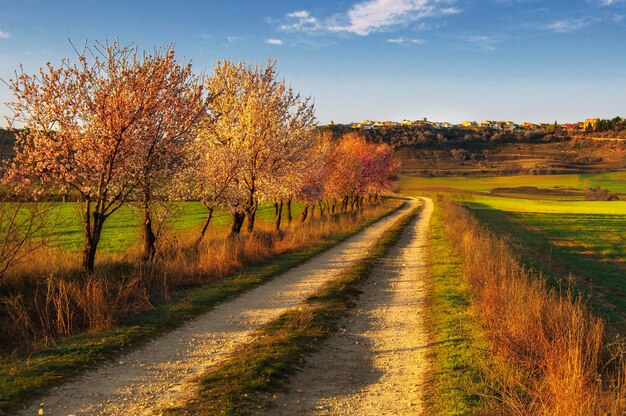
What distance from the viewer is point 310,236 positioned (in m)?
27.5

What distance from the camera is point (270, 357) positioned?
27.3 feet

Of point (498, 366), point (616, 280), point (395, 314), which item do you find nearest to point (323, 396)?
point (498, 366)

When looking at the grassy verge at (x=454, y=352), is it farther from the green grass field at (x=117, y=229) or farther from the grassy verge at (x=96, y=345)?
the green grass field at (x=117, y=229)

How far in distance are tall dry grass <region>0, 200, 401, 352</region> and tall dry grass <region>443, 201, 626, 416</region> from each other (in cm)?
823

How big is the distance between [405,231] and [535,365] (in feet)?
91.3

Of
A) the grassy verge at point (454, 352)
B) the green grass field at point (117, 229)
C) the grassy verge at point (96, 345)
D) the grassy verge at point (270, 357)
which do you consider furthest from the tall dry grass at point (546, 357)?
the green grass field at point (117, 229)

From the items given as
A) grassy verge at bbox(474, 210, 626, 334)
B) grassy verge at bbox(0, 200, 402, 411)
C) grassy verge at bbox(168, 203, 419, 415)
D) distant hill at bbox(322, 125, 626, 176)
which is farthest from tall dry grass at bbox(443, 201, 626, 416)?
distant hill at bbox(322, 125, 626, 176)

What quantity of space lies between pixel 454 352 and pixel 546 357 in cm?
202

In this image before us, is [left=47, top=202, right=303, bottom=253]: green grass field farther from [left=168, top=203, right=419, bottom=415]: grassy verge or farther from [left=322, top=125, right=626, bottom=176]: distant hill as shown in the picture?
[left=322, top=125, right=626, bottom=176]: distant hill

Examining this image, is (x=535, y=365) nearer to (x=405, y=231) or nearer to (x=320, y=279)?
(x=320, y=279)

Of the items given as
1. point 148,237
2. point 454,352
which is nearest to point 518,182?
point 148,237

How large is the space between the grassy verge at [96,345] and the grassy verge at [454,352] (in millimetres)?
5855

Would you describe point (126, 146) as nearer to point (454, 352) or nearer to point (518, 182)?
point (454, 352)

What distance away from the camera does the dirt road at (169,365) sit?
6.35 metres
